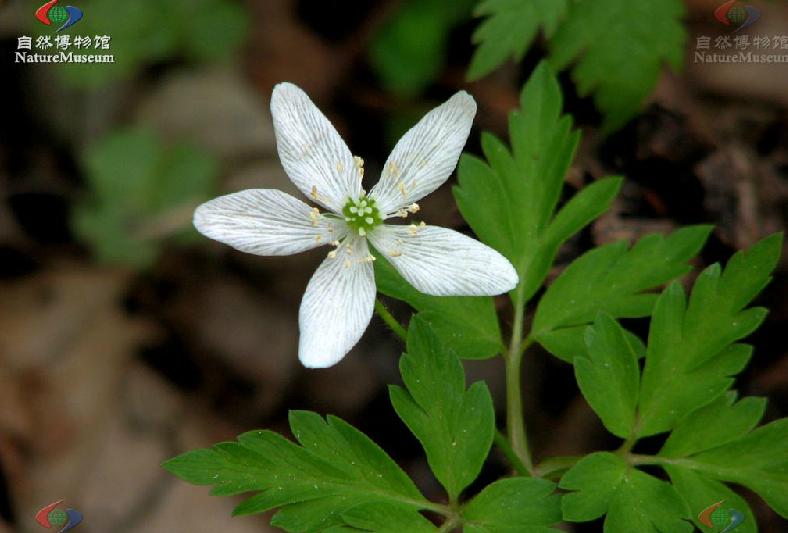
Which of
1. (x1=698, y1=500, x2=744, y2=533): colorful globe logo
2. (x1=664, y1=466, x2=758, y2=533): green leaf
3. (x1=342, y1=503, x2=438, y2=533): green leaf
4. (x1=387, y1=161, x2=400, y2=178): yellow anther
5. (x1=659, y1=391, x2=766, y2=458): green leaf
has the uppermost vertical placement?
(x1=387, y1=161, x2=400, y2=178): yellow anther

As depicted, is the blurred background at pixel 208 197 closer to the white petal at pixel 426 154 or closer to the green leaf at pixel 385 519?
the white petal at pixel 426 154

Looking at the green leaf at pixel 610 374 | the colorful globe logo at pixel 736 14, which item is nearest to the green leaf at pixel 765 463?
the green leaf at pixel 610 374

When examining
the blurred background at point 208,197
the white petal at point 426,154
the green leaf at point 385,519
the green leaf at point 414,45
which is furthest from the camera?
the green leaf at point 414,45

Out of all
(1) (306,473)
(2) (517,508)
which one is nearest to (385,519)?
(1) (306,473)

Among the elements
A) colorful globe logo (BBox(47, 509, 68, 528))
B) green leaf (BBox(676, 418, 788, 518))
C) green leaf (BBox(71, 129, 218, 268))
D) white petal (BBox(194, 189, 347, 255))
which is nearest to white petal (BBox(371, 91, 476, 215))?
white petal (BBox(194, 189, 347, 255))

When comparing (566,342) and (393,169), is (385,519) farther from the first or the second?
(393,169)

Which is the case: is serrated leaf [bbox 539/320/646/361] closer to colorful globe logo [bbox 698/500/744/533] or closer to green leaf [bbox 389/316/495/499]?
green leaf [bbox 389/316/495/499]
